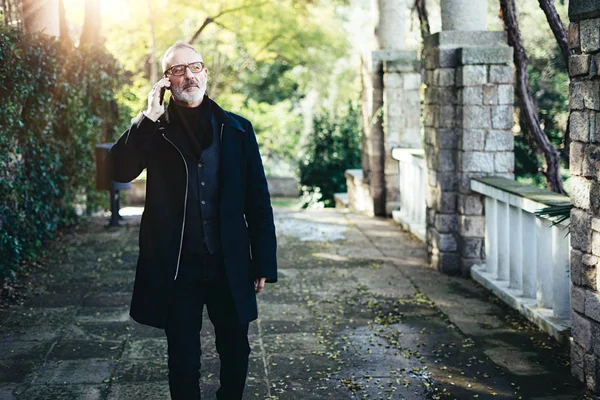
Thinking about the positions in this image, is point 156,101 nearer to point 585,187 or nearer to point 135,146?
point 135,146

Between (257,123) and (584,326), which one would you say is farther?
(257,123)

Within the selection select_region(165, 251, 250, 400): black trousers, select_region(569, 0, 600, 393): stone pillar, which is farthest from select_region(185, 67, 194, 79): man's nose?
select_region(569, 0, 600, 393): stone pillar

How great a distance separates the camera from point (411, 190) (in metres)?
10.5

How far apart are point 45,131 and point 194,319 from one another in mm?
5536

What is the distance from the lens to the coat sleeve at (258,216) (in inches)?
159

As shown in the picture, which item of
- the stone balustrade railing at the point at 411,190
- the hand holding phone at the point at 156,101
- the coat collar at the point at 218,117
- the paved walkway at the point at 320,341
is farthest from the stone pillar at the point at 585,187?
the stone balustrade railing at the point at 411,190

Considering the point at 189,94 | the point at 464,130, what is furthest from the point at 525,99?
the point at 189,94

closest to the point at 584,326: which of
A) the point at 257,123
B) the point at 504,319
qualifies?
the point at 504,319

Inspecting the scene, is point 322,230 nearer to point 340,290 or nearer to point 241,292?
point 340,290

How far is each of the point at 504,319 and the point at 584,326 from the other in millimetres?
1493

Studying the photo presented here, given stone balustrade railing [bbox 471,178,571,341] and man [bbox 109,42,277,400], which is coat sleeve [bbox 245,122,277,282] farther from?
stone balustrade railing [bbox 471,178,571,341]

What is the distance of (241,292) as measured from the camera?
3.91 m

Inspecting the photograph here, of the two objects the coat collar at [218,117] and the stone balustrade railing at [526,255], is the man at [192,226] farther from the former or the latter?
the stone balustrade railing at [526,255]

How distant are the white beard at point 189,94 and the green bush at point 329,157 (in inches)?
452
